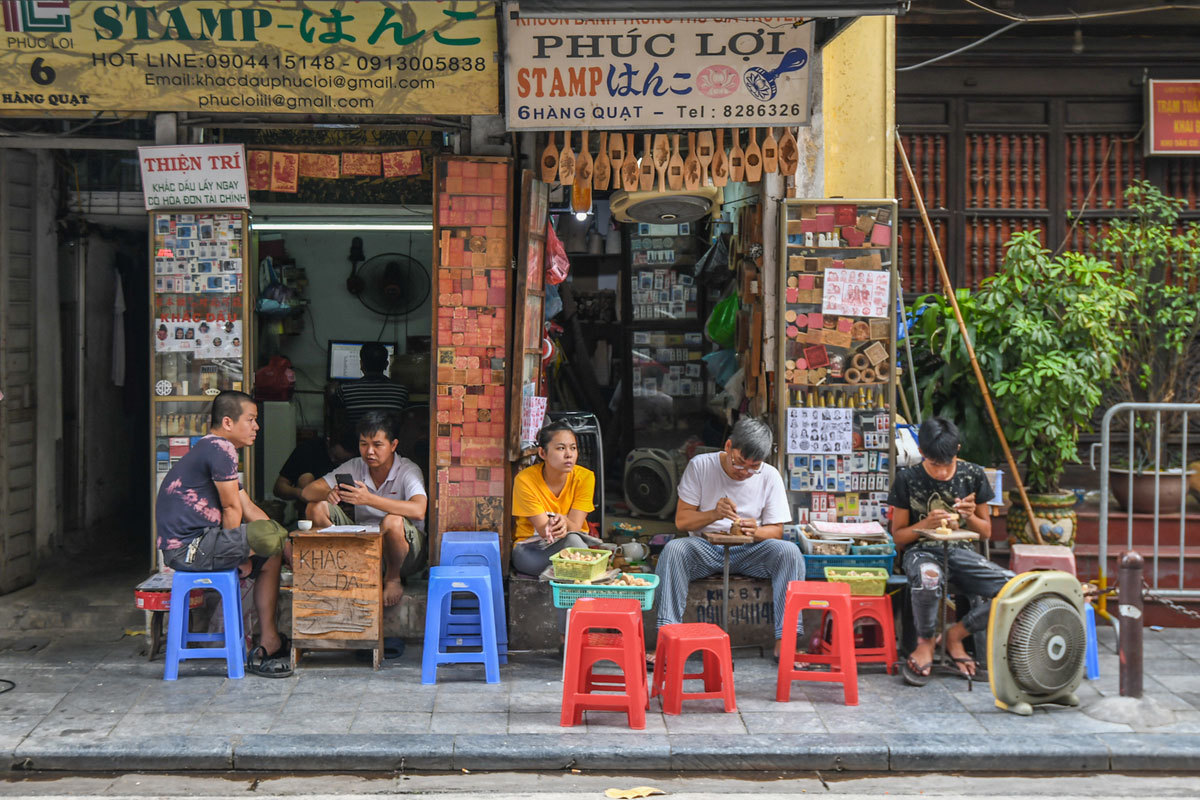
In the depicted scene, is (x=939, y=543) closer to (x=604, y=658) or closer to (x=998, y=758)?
(x=998, y=758)

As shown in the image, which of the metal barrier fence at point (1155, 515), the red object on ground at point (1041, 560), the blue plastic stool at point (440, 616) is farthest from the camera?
the metal barrier fence at point (1155, 515)

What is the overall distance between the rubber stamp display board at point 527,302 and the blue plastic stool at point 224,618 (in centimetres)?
193

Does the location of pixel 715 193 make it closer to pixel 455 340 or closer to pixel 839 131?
pixel 839 131

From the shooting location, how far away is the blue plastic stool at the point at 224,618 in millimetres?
6285

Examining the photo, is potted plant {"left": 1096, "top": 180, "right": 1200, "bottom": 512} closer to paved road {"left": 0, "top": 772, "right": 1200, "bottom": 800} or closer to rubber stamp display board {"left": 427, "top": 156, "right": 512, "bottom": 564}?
paved road {"left": 0, "top": 772, "right": 1200, "bottom": 800}

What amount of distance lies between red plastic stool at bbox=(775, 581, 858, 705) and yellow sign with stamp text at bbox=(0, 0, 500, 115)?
341 cm

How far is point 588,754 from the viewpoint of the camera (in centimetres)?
531

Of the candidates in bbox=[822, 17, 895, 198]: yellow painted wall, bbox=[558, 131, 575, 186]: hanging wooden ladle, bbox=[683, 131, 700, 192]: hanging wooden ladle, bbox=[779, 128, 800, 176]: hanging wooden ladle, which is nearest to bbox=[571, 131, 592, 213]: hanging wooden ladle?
bbox=[558, 131, 575, 186]: hanging wooden ladle

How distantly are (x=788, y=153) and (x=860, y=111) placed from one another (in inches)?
33.8

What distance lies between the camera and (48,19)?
21.6 feet

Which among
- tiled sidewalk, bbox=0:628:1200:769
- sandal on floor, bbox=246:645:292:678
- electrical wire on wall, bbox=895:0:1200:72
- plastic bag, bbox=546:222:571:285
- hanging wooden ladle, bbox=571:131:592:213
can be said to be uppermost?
electrical wire on wall, bbox=895:0:1200:72

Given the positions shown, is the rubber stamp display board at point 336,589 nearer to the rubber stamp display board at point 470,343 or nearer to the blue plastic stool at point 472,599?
the blue plastic stool at point 472,599

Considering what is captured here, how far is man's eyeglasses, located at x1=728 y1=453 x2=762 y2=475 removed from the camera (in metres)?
6.65

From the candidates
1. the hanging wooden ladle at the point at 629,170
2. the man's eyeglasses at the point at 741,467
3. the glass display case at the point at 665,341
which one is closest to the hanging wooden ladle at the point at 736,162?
the hanging wooden ladle at the point at 629,170
